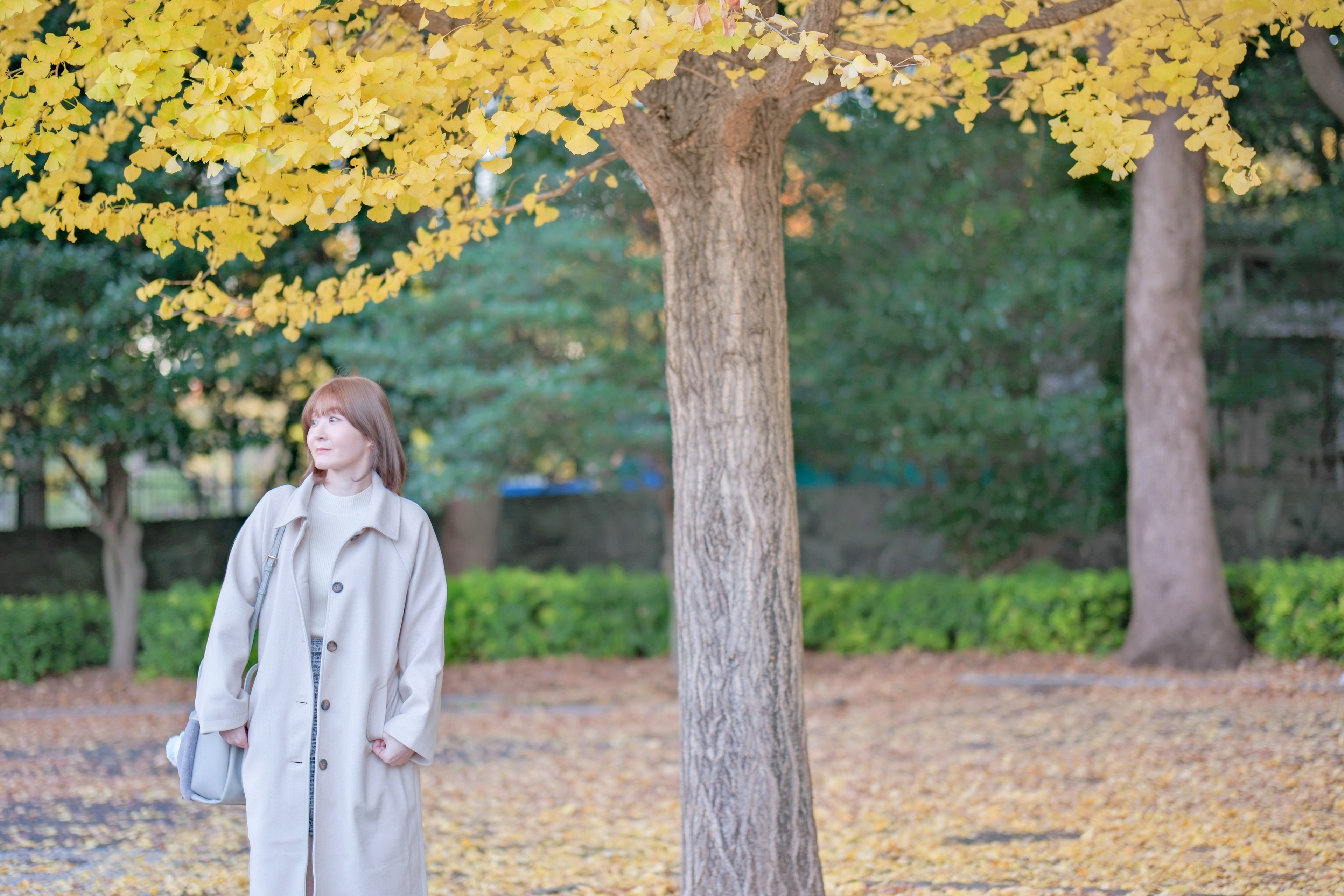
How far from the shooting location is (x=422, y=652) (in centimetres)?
277

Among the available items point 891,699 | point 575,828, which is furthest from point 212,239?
point 891,699

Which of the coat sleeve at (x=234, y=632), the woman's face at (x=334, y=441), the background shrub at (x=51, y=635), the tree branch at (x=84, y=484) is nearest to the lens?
the coat sleeve at (x=234, y=632)

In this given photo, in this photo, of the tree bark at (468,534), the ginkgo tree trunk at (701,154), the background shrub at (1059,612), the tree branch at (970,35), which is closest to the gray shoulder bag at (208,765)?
the ginkgo tree trunk at (701,154)

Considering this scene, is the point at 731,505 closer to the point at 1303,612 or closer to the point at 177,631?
the point at 1303,612

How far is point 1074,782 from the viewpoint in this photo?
5594 millimetres

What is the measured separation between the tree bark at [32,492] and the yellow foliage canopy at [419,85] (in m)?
6.68

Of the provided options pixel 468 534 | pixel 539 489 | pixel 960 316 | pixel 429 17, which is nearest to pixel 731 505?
pixel 429 17

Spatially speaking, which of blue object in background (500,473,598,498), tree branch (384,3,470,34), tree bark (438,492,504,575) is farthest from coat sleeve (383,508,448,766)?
blue object in background (500,473,598,498)

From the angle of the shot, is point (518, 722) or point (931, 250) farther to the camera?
point (931, 250)

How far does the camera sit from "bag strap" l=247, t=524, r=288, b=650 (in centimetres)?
276

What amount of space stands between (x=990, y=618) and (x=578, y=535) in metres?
5.05

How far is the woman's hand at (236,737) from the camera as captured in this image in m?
2.71

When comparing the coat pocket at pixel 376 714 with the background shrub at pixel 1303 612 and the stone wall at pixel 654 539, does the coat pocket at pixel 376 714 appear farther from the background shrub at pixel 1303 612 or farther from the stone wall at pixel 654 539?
the background shrub at pixel 1303 612

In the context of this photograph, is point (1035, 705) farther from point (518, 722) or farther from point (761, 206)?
point (761, 206)
